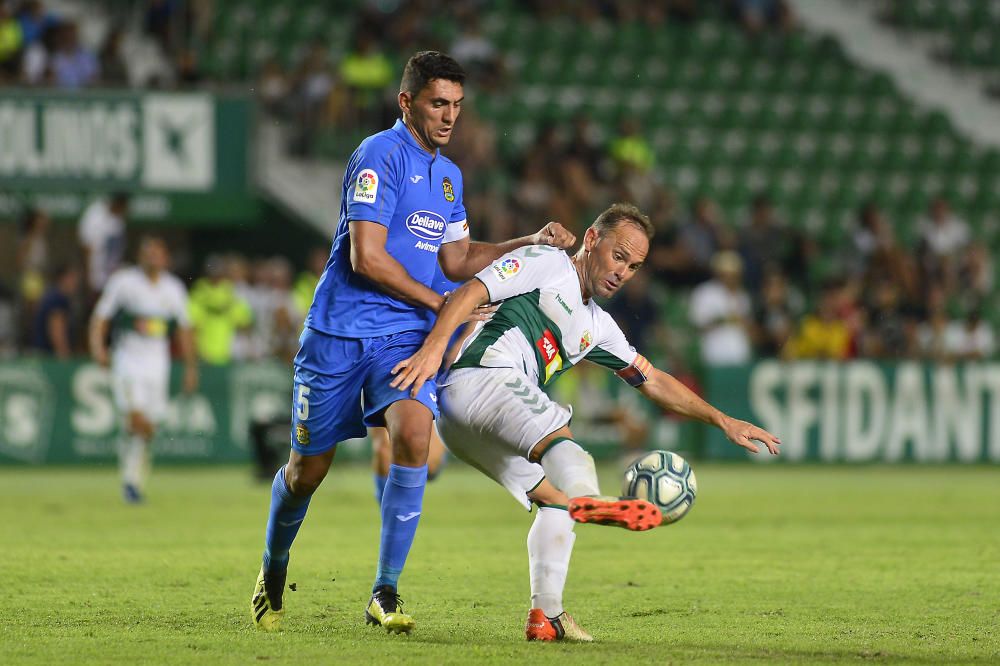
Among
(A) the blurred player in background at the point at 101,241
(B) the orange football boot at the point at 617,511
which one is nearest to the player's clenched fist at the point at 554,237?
(B) the orange football boot at the point at 617,511

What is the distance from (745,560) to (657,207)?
10.9 metres

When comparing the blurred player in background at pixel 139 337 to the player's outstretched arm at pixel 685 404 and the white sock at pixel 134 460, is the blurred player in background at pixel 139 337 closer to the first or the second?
the white sock at pixel 134 460

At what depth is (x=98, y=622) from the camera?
698cm

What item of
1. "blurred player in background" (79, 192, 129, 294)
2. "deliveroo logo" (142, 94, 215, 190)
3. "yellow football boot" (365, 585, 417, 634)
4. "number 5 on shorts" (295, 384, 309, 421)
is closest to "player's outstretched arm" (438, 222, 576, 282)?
"number 5 on shorts" (295, 384, 309, 421)

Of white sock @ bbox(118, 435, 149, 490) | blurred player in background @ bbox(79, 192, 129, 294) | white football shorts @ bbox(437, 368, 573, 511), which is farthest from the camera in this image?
blurred player in background @ bbox(79, 192, 129, 294)

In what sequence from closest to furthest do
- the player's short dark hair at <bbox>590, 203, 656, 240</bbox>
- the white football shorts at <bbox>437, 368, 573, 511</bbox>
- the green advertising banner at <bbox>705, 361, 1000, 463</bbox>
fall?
the white football shorts at <bbox>437, 368, 573, 511</bbox> → the player's short dark hair at <bbox>590, 203, 656, 240</bbox> → the green advertising banner at <bbox>705, 361, 1000, 463</bbox>

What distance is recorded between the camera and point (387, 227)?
6.64 m

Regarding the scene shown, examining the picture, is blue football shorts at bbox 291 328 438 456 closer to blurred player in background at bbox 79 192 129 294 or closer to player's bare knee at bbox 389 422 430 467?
player's bare knee at bbox 389 422 430 467

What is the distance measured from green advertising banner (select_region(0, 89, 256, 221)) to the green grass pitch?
4232mm

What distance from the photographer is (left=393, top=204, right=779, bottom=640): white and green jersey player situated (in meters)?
6.46

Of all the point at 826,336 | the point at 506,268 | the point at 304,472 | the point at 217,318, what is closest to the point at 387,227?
the point at 506,268

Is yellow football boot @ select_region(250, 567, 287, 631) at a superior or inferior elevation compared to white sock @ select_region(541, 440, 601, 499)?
inferior

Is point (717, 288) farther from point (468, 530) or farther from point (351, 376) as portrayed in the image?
point (351, 376)

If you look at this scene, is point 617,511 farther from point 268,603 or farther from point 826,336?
point 826,336
